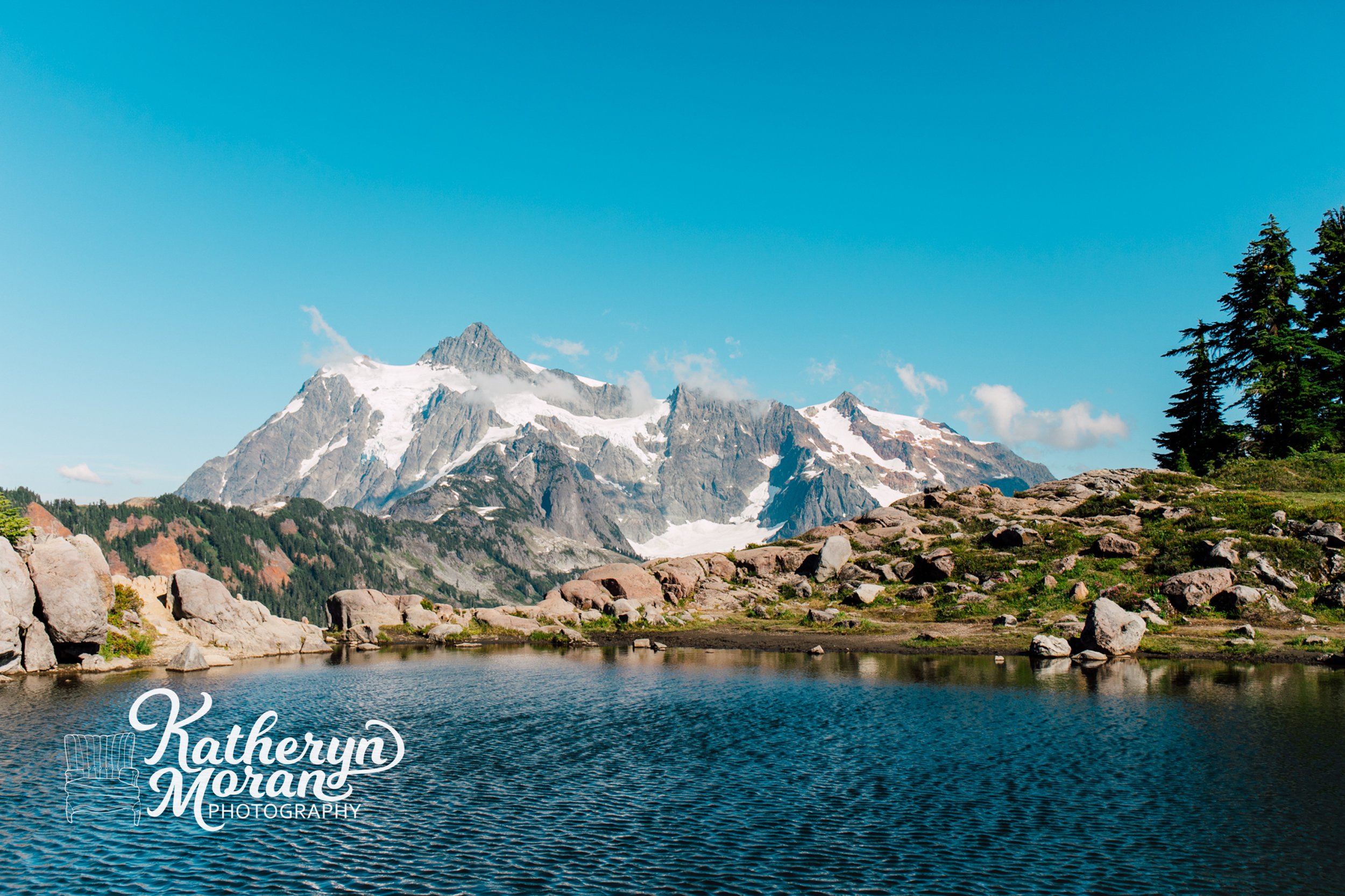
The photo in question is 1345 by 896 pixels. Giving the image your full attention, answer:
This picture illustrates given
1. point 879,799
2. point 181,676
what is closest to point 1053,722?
point 879,799

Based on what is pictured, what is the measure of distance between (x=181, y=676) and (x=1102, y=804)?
62181 mm

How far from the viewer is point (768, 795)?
1194 inches

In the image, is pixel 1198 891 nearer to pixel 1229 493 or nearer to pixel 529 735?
pixel 529 735

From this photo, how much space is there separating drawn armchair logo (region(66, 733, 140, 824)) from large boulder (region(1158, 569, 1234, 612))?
77.1 meters

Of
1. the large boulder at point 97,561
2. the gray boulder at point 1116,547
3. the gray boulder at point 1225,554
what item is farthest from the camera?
the gray boulder at point 1116,547

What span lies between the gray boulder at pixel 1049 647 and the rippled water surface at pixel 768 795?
395 inches

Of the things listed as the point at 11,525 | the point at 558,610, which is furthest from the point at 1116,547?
the point at 11,525

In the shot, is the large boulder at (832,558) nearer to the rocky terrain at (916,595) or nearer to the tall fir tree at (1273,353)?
the rocky terrain at (916,595)

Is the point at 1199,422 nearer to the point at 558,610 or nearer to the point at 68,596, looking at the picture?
the point at 558,610

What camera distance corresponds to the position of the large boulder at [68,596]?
58.5 m

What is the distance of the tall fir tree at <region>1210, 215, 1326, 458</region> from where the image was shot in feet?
325

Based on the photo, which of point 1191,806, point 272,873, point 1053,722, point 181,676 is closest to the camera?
point 272,873

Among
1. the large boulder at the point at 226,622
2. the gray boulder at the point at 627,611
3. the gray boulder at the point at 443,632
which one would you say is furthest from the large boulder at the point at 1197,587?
the large boulder at the point at 226,622

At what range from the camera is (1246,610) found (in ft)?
224
